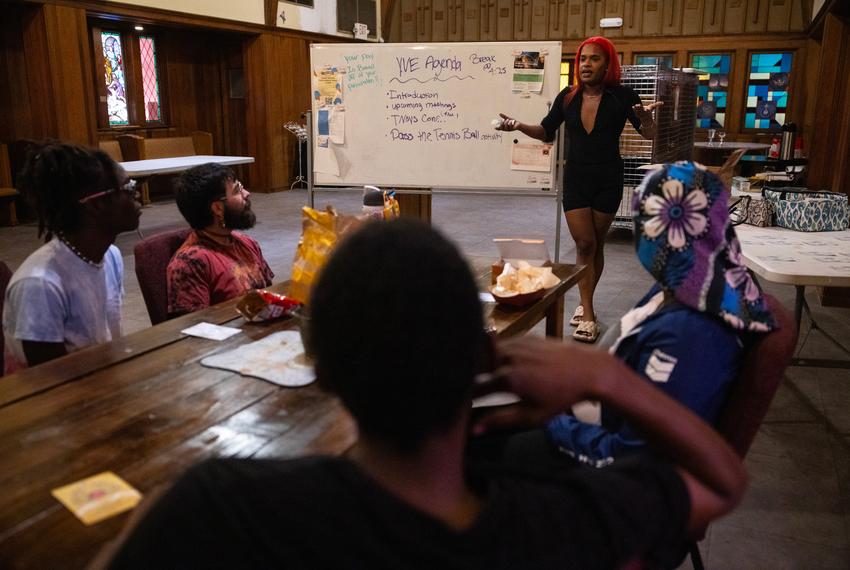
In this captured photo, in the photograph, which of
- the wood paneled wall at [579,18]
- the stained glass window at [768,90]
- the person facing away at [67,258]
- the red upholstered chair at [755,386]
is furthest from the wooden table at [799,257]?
the wood paneled wall at [579,18]

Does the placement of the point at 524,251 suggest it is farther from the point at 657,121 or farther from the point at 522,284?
the point at 657,121

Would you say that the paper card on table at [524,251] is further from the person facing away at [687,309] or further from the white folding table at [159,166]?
the white folding table at [159,166]

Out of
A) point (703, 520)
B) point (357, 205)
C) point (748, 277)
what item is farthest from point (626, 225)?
point (703, 520)

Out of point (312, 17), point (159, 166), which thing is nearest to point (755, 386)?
point (159, 166)

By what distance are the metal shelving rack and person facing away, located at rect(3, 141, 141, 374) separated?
4.48 metres

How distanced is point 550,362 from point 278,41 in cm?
1048

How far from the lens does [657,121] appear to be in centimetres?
603

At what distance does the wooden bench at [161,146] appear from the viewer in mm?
9188

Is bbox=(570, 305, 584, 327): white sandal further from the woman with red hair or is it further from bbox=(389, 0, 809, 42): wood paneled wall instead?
bbox=(389, 0, 809, 42): wood paneled wall

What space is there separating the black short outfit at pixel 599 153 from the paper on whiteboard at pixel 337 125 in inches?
59.9

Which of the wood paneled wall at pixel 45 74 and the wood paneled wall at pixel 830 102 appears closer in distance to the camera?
the wood paneled wall at pixel 830 102

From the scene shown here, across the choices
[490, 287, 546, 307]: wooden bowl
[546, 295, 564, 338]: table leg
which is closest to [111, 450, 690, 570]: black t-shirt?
[490, 287, 546, 307]: wooden bowl

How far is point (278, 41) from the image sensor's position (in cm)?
1038

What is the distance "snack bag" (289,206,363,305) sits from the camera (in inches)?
76.0
